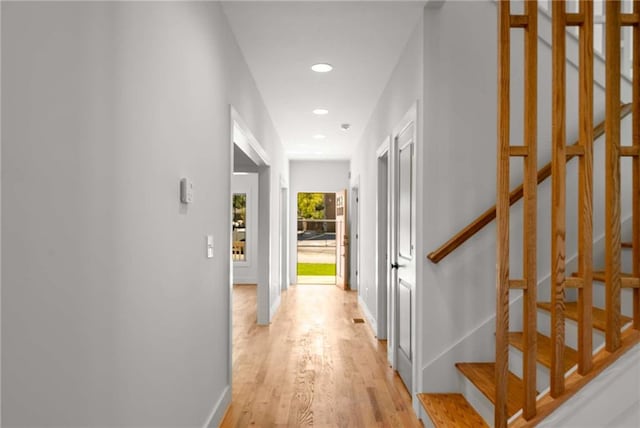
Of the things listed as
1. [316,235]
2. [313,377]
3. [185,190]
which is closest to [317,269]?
[316,235]

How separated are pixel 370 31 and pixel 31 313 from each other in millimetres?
2818

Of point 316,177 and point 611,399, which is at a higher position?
point 316,177

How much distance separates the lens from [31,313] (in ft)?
3.16

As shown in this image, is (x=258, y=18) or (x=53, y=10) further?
(x=258, y=18)

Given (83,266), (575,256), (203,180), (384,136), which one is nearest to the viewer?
(83,266)

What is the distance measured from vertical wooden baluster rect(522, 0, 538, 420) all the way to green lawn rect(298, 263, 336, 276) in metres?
11.8

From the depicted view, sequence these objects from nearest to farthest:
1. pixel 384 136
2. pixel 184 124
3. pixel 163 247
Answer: pixel 163 247
pixel 184 124
pixel 384 136

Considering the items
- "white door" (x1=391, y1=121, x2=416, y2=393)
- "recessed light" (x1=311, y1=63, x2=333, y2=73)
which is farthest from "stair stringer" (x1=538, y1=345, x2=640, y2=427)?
"recessed light" (x1=311, y1=63, x2=333, y2=73)

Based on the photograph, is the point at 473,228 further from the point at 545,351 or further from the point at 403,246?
the point at 403,246

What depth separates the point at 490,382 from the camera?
2398 millimetres

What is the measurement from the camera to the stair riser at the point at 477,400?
2320 mm

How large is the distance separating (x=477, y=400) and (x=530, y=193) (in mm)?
1258

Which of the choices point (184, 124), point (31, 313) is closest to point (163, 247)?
point (184, 124)

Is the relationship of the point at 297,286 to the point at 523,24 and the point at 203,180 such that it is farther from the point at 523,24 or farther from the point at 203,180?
the point at 523,24
